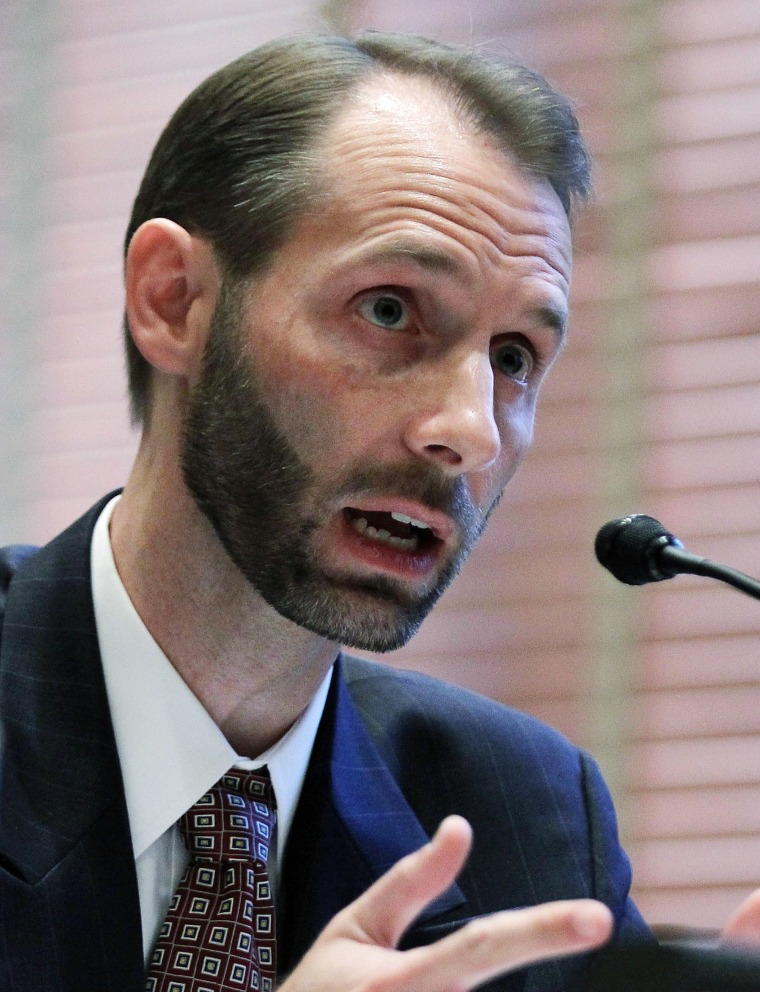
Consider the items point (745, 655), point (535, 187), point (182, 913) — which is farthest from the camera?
point (745, 655)

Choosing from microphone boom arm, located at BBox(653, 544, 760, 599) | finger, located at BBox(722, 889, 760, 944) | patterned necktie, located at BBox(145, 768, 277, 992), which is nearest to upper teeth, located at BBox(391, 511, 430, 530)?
microphone boom arm, located at BBox(653, 544, 760, 599)

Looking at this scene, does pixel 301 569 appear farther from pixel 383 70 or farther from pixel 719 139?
pixel 719 139

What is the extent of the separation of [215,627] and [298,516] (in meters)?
0.22

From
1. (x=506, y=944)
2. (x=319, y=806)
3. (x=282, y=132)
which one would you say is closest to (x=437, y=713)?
(x=319, y=806)

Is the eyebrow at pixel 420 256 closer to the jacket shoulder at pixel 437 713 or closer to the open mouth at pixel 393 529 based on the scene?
the open mouth at pixel 393 529

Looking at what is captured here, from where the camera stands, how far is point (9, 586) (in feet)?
7.42

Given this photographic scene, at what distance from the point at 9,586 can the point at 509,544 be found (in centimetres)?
198

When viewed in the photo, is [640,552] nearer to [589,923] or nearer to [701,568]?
[701,568]

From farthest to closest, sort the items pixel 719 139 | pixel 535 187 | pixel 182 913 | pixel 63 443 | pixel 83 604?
pixel 63 443
pixel 719 139
pixel 535 187
pixel 83 604
pixel 182 913

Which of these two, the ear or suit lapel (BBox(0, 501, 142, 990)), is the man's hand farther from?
the ear

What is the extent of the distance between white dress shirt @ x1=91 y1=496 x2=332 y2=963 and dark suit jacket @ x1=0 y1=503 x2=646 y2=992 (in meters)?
0.03

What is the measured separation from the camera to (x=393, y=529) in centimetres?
212

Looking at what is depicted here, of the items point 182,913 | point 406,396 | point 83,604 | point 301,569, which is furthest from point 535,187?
point 182,913

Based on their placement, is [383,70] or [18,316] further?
[18,316]
